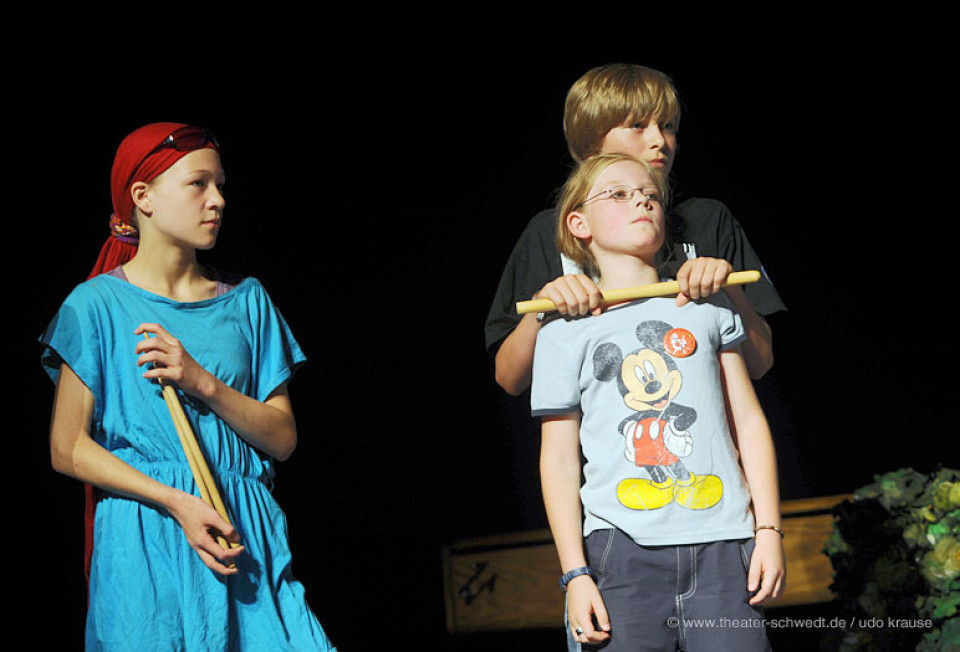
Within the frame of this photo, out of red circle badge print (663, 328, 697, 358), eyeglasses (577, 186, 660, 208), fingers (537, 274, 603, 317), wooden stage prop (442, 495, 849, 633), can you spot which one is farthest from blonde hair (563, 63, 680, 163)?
wooden stage prop (442, 495, 849, 633)

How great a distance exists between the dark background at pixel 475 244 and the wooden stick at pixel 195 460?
3.38ft

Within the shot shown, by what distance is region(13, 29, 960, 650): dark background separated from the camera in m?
3.33

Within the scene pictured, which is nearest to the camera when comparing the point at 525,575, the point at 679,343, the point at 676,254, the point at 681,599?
the point at 681,599

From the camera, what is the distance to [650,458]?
2.18 meters

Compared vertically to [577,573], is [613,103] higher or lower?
higher

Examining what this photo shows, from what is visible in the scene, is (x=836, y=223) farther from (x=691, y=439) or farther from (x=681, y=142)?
(x=691, y=439)

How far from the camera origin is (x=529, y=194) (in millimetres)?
3506

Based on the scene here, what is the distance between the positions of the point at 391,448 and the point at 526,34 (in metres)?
1.14

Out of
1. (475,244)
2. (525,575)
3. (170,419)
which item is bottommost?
(525,575)

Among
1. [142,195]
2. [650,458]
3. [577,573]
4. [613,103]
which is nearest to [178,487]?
[142,195]

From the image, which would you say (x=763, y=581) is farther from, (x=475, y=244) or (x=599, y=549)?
(x=475, y=244)

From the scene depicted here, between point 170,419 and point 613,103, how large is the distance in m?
1.03

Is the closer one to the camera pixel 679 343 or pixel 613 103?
pixel 679 343

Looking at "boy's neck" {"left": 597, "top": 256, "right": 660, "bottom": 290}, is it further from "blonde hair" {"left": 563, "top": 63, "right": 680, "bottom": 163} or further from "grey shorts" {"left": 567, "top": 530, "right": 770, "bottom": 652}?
"grey shorts" {"left": 567, "top": 530, "right": 770, "bottom": 652}
